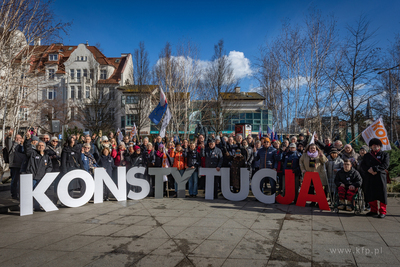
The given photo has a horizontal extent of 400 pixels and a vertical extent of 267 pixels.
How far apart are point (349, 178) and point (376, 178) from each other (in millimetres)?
600

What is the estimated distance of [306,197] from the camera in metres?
7.65

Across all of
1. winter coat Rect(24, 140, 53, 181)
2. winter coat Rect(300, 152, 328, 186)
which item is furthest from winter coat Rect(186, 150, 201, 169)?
winter coat Rect(24, 140, 53, 181)

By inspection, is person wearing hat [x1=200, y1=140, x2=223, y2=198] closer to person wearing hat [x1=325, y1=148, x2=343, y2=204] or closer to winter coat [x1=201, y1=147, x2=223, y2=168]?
winter coat [x1=201, y1=147, x2=223, y2=168]

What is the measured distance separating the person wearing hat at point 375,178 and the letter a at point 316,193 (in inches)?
40.0

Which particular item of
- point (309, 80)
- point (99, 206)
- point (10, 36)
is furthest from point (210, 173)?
point (309, 80)

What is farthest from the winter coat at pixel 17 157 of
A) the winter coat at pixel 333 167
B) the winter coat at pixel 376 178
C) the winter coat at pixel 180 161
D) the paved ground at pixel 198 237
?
the winter coat at pixel 376 178

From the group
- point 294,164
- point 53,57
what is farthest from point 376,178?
point 53,57

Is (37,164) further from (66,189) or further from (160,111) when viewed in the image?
(160,111)

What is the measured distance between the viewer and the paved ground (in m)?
4.16

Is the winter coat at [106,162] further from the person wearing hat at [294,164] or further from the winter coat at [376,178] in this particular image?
the winter coat at [376,178]

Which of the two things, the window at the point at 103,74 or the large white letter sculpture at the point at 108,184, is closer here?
the large white letter sculpture at the point at 108,184

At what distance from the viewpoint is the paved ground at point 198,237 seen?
4.16m

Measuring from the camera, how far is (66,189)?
747 centimetres

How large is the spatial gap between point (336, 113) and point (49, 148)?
16.7 m
